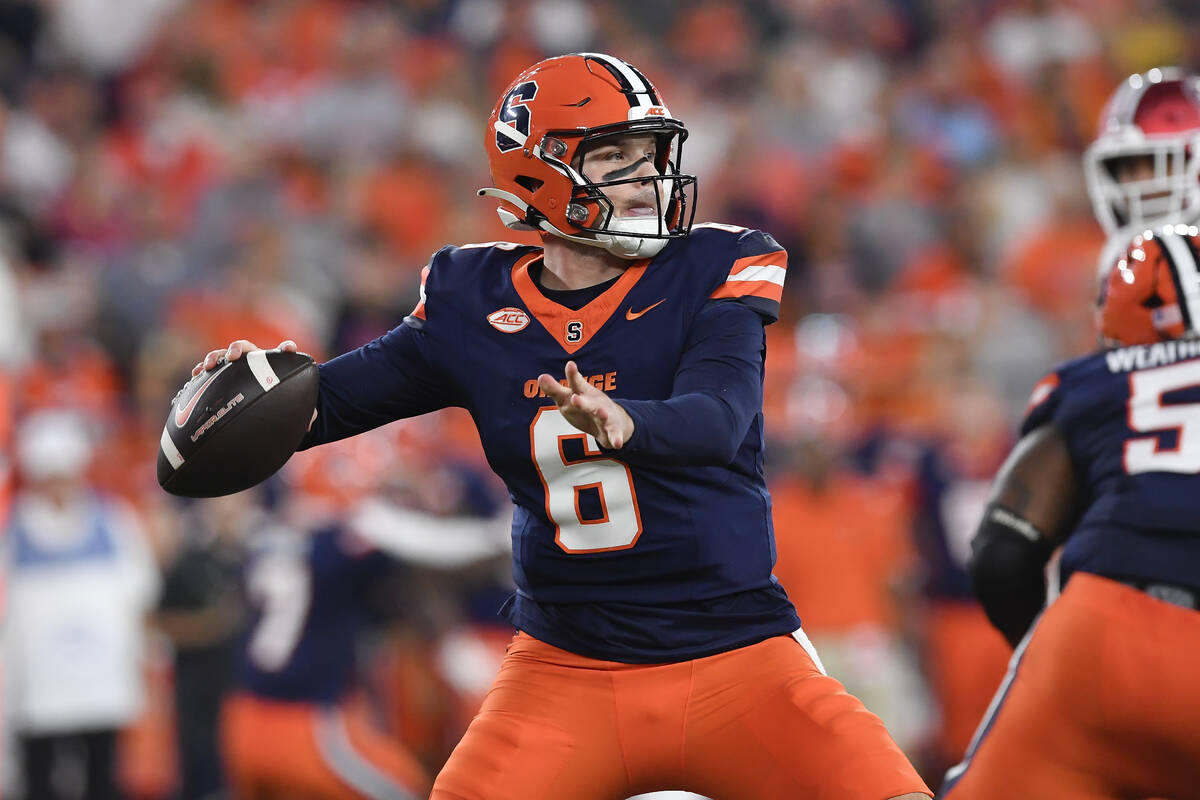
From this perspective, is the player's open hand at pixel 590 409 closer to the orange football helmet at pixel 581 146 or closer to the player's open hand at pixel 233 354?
the orange football helmet at pixel 581 146

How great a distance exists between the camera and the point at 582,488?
295 centimetres

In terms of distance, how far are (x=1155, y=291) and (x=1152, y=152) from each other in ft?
3.93

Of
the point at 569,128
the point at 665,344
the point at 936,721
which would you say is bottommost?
the point at 936,721

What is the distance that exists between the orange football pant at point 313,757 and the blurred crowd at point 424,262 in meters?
0.77

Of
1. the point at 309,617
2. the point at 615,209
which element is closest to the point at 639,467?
the point at 615,209

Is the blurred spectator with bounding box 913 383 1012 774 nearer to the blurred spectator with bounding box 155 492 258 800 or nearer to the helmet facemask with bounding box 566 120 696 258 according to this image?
the blurred spectator with bounding box 155 492 258 800

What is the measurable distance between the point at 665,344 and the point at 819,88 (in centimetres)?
879

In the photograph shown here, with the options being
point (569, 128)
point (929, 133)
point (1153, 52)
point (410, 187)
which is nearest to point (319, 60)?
point (410, 187)

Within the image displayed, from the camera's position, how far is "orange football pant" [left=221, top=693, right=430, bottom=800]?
5.49 meters

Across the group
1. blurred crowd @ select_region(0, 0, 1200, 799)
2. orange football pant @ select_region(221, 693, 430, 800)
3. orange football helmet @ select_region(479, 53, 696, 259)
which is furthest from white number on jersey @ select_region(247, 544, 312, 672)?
orange football helmet @ select_region(479, 53, 696, 259)

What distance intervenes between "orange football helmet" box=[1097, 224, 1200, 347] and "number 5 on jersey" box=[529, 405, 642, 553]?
1363 mm

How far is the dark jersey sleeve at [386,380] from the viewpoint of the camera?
3.23m

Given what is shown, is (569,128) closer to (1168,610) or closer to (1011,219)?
(1168,610)

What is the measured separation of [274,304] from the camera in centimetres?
857
